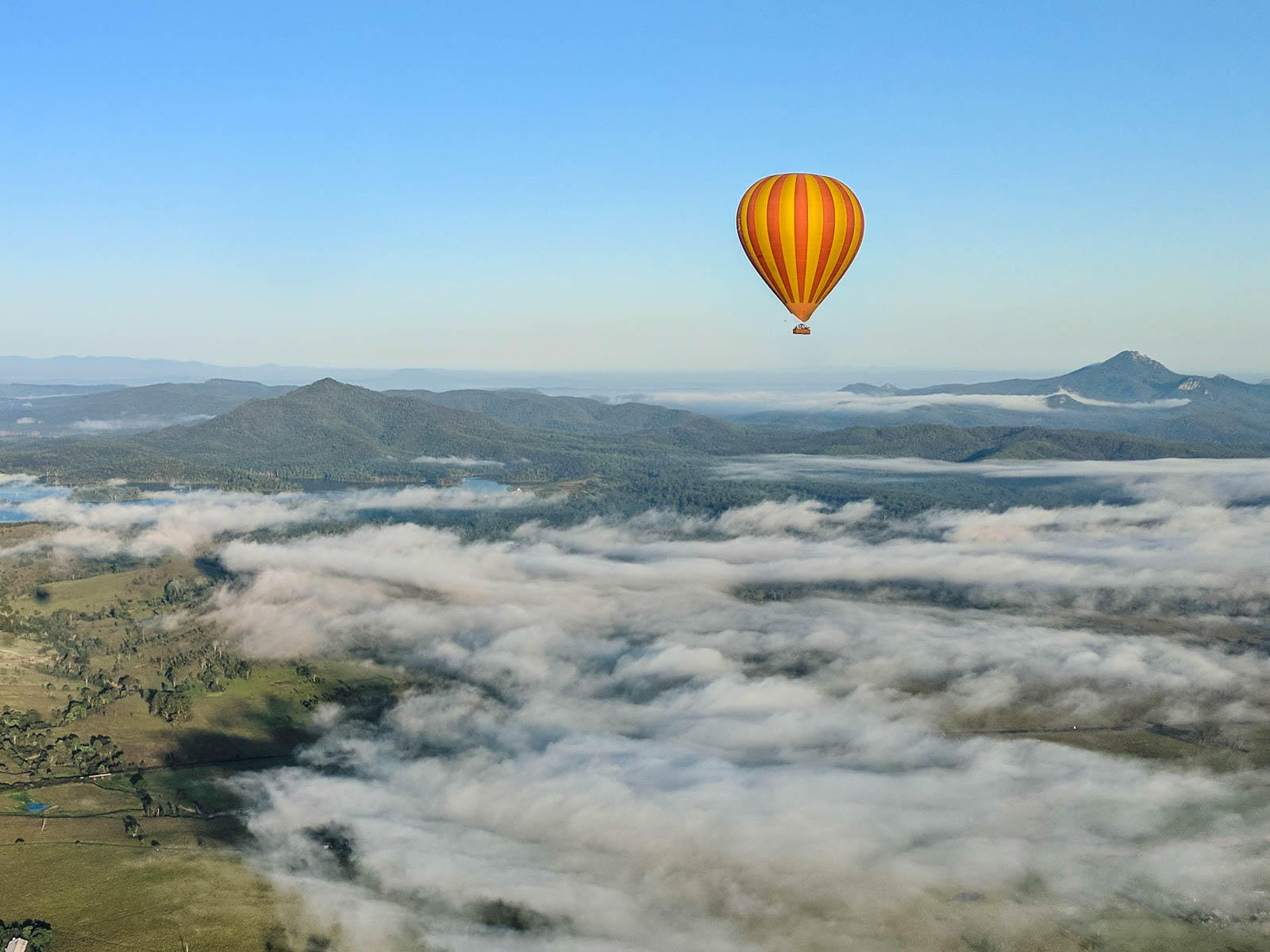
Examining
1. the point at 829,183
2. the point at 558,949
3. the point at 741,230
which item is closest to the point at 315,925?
the point at 558,949

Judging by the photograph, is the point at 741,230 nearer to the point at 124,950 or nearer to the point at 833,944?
the point at 833,944

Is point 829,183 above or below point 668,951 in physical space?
above

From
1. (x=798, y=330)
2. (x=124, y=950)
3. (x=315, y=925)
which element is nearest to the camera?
(x=798, y=330)

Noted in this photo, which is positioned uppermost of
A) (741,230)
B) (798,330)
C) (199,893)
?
(741,230)

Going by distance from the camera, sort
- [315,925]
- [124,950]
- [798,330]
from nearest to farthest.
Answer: [798,330]
[124,950]
[315,925]

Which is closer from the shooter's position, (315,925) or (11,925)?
(11,925)
